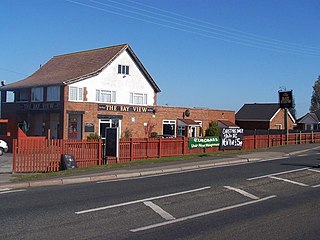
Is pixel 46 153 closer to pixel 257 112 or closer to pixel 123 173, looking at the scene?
pixel 123 173

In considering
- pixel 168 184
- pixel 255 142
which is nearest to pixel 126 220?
pixel 168 184

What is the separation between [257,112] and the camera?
220 feet

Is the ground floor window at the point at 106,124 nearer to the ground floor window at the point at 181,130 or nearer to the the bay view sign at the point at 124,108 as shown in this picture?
the the bay view sign at the point at 124,108

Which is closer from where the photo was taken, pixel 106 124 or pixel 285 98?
pixel 285 98

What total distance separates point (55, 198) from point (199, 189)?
4143mm

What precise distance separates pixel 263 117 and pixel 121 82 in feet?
87.9

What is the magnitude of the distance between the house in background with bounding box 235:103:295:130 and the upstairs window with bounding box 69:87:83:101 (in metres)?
31.4

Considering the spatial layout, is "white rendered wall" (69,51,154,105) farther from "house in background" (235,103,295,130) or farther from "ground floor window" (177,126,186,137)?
A: "house in background" (235,103,295,130)

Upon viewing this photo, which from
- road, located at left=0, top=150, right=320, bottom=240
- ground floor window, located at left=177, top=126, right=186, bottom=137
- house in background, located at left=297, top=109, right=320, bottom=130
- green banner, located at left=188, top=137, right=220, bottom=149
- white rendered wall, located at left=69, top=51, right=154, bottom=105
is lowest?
road, located at left=0, top=150, right=320, bottom=240

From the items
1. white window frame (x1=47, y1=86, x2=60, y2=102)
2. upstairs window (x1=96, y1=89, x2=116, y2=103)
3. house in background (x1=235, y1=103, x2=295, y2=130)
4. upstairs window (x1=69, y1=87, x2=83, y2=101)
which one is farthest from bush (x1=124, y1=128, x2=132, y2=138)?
house in background (x1=235, y1=103, x2=295, y2=130)

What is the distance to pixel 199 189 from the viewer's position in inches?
518

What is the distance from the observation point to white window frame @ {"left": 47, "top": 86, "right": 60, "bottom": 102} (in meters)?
41.1

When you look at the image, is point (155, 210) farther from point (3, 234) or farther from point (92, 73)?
point (92, 73)

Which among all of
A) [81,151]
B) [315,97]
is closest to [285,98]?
[81,151]
